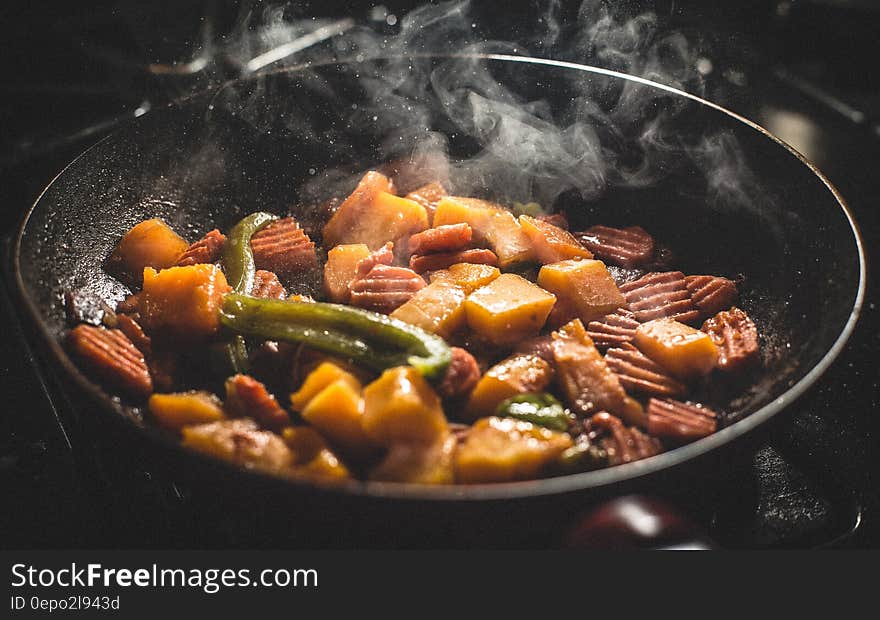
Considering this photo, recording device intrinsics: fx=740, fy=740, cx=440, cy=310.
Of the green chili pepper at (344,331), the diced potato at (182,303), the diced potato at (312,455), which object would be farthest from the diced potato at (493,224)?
the diced potato at (312,455)

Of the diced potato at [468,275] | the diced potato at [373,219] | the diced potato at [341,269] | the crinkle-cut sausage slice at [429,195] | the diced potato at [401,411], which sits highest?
the crinkle-cut sausage slice at [429,195]

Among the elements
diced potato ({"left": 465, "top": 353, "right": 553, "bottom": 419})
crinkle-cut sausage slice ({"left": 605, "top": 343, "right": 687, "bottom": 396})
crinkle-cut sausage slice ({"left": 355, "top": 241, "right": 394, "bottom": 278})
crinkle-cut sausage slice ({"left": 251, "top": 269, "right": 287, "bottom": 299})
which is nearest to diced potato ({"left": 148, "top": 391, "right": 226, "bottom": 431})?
crinkle-cut sausage slice ({"left": 251, "top": 269, "right": 287, "bottom": 299})

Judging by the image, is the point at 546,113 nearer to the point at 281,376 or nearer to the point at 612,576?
the point at 281,376

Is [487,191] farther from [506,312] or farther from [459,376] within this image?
[459,376]

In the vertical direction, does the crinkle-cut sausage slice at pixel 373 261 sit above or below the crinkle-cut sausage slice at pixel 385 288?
above

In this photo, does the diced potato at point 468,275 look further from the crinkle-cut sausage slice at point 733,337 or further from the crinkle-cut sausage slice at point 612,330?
the crinkle-cut sausage slice at point 733,337

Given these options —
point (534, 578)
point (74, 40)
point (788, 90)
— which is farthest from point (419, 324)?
point (788, 90)

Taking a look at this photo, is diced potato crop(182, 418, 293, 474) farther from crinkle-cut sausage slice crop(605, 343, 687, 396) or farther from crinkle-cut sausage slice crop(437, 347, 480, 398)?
crinkle-cut sausage slice crop(605, 343, 687, 396)
